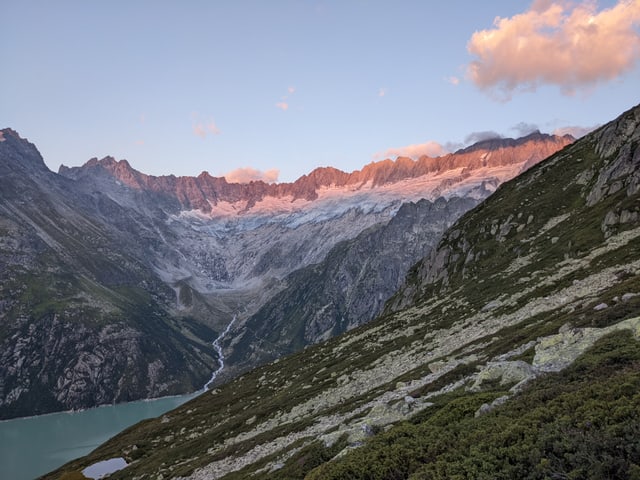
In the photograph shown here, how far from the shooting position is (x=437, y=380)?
119ft

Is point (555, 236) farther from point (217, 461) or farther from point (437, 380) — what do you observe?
point (217, 461)

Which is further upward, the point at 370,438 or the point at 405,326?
the point at 370,438

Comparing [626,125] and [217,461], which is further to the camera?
[626,125]

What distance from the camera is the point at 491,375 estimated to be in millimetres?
29328

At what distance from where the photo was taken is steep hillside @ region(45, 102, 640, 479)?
1781 centimetres

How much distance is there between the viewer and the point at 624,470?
14.3 m

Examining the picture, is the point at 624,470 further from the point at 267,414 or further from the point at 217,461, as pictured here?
the point at 267,414

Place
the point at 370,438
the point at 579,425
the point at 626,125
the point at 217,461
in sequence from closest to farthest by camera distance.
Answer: the point at 579,425, the point at 370,438, the point at 217,461, the point at 626,125

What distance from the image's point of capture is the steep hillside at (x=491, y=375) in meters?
17.8

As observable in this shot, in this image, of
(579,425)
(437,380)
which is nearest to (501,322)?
(437,380)

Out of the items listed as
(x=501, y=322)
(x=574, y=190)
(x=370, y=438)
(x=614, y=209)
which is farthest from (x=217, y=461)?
(x=574, y=190)

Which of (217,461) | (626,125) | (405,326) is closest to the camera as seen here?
(217,461)

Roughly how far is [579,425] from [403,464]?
7581 millimetres

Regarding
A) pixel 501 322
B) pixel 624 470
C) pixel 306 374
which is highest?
pixel 624 470
